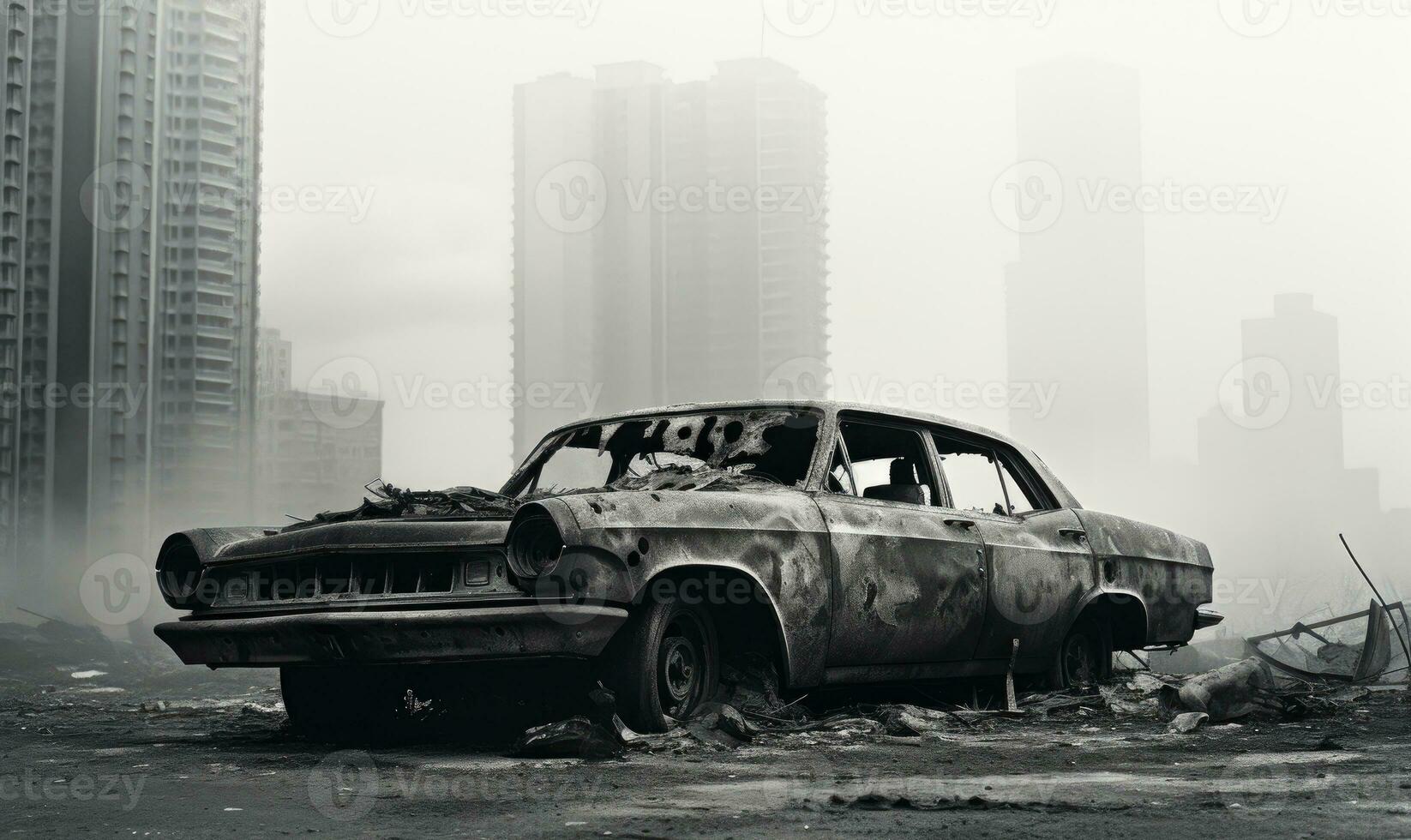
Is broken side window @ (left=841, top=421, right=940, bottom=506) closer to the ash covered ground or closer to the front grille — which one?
the ash covered ground

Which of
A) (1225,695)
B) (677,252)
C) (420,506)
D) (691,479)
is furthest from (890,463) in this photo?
(677,252)

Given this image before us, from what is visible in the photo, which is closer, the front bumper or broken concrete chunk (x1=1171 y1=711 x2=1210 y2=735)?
the front bumper

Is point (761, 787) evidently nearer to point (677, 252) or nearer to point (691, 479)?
point (691, 479)

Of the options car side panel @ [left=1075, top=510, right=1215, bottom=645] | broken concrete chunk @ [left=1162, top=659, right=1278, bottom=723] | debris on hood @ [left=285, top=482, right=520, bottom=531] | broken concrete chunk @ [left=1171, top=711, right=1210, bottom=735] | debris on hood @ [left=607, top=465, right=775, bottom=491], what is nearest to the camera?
debris on hood @ [left=285, top=482, right=520, bottom=531]

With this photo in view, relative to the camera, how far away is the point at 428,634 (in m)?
4.62

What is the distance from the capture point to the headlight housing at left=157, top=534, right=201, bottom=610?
18.2 feet

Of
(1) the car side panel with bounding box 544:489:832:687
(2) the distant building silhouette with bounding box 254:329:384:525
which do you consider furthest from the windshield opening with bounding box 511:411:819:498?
(2) the distant building silhouette with bounding box 254:329:384:525

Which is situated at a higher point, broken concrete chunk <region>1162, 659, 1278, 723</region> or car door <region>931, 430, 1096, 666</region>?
car door <region>931, 430, 1096, 666</region>

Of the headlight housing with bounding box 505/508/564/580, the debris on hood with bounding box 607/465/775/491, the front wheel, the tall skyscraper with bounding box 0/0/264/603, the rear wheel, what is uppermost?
the tall skyscraper with bounding box 0/0/264/603

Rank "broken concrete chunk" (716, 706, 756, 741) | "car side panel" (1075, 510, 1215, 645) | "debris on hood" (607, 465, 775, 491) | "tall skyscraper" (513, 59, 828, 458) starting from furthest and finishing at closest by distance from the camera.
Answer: "tall skyscraper" (513, 59, 828, 458) < "car side panel" (1075, 510, 1215, 645) < "debris on hood" (607, 465, 775, 491) < "broken concrete chunk" (716, 706, 756, 741)

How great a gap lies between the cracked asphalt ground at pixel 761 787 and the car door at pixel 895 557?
40 centimetres

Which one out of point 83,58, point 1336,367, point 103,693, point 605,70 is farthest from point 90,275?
point 1336,367

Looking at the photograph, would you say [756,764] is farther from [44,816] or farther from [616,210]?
[616,210]

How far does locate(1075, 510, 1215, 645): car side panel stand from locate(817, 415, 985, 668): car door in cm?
126
